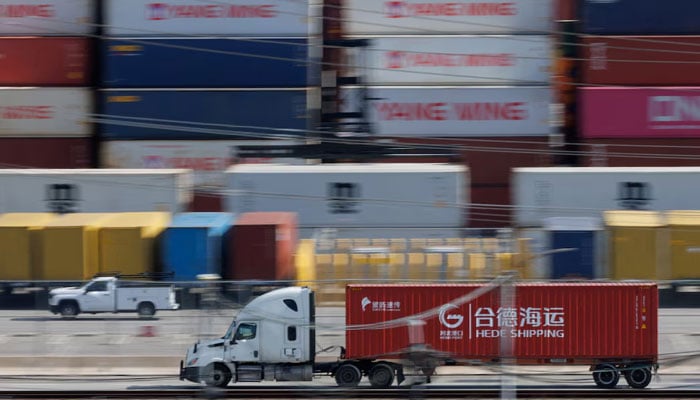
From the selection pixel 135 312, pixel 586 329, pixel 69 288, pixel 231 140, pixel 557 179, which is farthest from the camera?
pixel 231 140

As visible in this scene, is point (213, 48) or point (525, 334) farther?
point (213, 48)

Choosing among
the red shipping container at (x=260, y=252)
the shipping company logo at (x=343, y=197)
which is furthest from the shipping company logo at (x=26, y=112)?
the red shipping container at (x=260, y=252)

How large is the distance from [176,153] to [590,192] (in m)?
11.7

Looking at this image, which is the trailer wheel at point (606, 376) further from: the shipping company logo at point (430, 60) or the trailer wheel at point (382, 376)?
the shipping company logo at point (430, 60)

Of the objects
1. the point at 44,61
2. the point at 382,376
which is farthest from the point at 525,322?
the point at 44,61

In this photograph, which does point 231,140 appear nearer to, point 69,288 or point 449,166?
point 449,166

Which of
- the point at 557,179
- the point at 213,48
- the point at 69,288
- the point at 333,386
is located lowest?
the point at 333,386

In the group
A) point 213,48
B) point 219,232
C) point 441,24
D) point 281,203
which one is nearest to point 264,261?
point 219,232

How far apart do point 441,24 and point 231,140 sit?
7231mm

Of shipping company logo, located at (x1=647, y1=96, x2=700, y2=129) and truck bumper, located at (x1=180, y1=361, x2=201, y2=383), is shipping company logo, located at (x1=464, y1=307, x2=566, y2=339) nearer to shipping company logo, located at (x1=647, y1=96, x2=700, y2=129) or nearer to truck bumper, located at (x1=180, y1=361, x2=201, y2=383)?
truck bumper, located at (x1=180, y1=361, x2=201, y2=383)

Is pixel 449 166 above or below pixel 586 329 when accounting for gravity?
above

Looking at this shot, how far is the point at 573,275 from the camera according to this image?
77.0 feet

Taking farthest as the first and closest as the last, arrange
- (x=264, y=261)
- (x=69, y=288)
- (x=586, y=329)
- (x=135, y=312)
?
(x=264, y=261)
(x=69, y=288)
(x=135, y=312)
(x=586, y=329)

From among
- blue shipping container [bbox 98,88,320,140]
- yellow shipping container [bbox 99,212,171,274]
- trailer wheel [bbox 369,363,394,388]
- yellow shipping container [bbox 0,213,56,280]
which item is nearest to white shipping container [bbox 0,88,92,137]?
blue shipping container [bbox 98,88,320,140]
